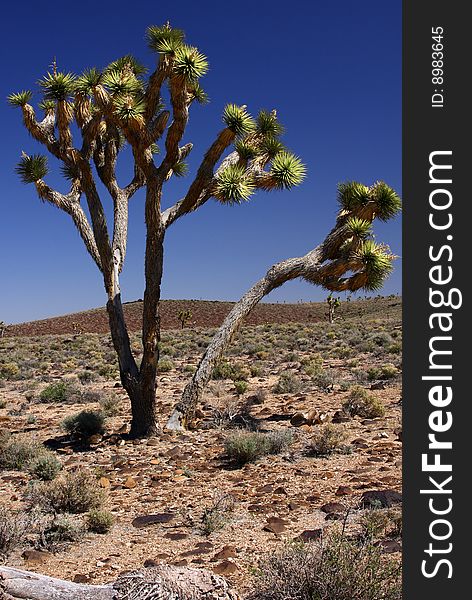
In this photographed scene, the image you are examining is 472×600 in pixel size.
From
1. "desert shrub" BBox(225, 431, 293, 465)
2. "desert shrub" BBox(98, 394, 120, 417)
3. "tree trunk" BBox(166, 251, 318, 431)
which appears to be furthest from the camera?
"desert shrub" BBox(98, 394, 120, 417)

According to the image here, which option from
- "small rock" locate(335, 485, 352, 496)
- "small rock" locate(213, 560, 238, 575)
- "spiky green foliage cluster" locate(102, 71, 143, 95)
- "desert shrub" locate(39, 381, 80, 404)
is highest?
"spiky green foliage cluster" locate(102, 71, 143, 95)

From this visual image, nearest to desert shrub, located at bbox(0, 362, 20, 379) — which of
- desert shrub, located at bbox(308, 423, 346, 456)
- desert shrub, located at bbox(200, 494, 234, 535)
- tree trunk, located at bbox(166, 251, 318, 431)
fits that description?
tree trunk, located at bbox(166, 251, 318, 431)

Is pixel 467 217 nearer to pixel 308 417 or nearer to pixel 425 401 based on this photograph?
pixel 425 401

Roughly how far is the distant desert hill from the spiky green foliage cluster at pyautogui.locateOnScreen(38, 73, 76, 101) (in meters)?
39.0

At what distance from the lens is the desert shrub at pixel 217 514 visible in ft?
19.5

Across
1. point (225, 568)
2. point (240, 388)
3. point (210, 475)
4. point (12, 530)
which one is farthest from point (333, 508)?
point (240, 388)

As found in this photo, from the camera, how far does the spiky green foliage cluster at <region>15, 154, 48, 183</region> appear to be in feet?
36.9

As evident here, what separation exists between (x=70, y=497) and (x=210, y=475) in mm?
2133

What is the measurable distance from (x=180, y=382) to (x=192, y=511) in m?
11.2

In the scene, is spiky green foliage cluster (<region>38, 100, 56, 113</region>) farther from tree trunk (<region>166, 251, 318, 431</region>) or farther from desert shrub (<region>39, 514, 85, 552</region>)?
desert shrub (<region>39, 514, 85, 552</region>)

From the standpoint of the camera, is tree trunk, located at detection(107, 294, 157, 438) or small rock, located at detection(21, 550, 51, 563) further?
tree trunk, located at detection(107, 294, 157, 438)

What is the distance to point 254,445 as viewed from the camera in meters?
8.70

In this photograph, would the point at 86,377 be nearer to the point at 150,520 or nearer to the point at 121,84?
the point at 121,84

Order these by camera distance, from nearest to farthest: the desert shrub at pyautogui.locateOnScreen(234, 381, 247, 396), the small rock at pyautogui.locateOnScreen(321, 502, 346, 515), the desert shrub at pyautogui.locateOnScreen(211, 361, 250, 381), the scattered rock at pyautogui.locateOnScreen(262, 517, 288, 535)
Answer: the scattered rock at pyautogui.locateOnScreen(262, 517, 288, 535)
the small rock at pyautogui.locateOnScreen(321, 502, 346, 515)
the desert shrub at pyautogui.locateOnScreen(234, 381, 247, 396)
the desert shrub at pyautogui.locateOnScreen(211, 361, 250, 381)
